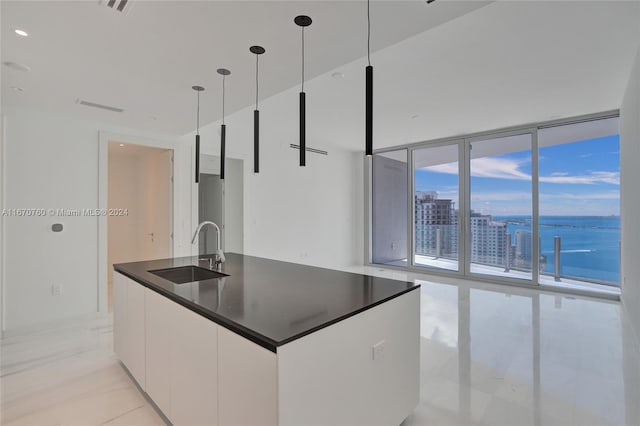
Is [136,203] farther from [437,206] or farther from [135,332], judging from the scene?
[437,206]

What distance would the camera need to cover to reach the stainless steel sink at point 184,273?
8.70ft

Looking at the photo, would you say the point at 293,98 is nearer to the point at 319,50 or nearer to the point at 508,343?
the point at 319,50

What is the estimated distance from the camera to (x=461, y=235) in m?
6.31

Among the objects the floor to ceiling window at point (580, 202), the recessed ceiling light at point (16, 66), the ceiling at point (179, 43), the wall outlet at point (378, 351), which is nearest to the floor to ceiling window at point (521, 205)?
the floor to ceiling window at point (580, 202)

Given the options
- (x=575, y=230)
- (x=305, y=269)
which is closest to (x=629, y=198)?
(x=575, y=230)

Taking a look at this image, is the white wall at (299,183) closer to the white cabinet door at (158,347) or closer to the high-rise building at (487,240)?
the high-rise building at (487,240)

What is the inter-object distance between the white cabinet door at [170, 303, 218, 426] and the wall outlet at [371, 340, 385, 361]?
784mm

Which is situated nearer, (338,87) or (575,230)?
(338,87)

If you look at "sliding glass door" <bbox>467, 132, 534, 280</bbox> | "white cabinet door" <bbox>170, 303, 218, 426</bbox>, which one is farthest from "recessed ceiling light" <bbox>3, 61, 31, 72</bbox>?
"sliding glass door" <bbox>467, 132, 534, 280</bbox>

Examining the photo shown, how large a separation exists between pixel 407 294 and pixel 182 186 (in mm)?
4040

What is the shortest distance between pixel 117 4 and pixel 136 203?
16.0 ft

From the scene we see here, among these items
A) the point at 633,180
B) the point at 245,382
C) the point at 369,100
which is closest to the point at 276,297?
the point at 245,382

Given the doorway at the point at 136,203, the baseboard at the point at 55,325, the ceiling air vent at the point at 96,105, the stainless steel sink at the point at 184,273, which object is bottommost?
the baseboard at the point at 55,325

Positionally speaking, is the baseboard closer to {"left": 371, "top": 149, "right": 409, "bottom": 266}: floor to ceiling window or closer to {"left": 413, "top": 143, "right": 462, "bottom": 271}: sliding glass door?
{"left": 371, "top": 149, "right": 409, "bottom": 266}: floor to ceiling window
